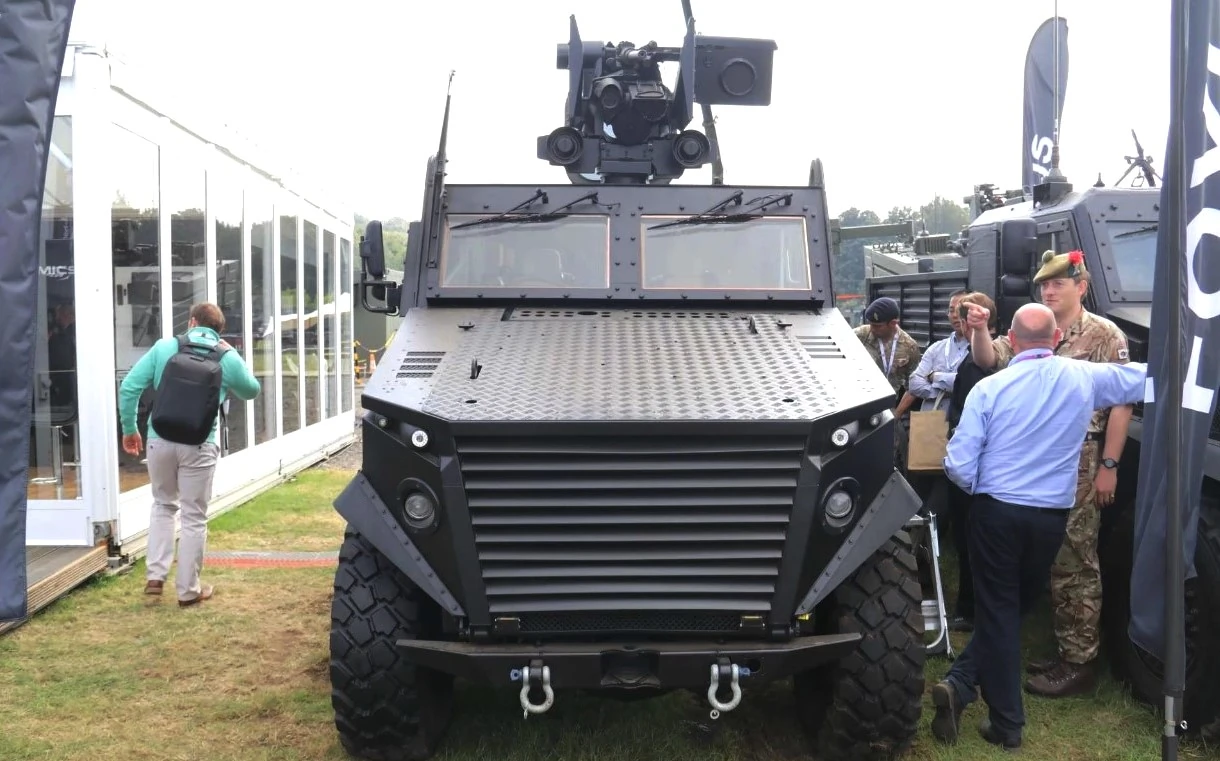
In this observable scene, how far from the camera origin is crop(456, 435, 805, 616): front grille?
3.69 meters

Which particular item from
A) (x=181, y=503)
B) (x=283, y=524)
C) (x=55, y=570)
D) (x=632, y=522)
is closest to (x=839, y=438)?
(x=632, y=522)

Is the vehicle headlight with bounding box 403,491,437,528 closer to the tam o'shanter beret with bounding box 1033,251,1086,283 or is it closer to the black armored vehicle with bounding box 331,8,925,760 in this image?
the black armored vehicle with bounding box 331,8,925,760

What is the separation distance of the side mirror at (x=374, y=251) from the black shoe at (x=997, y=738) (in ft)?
11.4

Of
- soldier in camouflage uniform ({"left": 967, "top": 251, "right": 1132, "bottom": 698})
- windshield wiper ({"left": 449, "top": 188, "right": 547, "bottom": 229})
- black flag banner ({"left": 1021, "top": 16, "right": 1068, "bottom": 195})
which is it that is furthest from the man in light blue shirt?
black flag banner ({"left": 1021, "top": 16, "right": 1068, "bottom": 195})

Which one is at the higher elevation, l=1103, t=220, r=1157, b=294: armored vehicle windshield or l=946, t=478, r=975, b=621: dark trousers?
l=1103, t=220, r=1157, b=294: armored vehicle windshield

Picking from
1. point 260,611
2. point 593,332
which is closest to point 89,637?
point 260,611

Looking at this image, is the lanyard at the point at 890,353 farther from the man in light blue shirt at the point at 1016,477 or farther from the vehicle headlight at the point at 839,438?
the vehicle headlight at the point at 839,438

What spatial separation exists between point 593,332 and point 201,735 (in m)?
2.29

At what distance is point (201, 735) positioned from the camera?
4.44 meters

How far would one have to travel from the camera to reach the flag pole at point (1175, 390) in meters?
3.45

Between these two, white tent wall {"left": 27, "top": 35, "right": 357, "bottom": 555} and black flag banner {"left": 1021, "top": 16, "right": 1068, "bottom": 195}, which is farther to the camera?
black flag banner {"left": 1021, "top": 16, "right": 1068, "bottom": 195}

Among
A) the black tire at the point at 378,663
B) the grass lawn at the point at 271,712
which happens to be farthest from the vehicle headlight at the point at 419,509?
the grass lawn at the point at 271,712

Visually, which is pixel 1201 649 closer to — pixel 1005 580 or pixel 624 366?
pixel 1005 580

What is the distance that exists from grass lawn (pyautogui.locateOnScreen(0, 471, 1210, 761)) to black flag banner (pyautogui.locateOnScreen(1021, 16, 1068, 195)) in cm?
528
